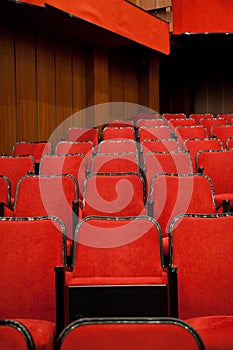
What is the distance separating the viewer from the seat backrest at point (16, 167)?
132 cm

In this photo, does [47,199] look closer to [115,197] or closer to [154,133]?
[115,197]

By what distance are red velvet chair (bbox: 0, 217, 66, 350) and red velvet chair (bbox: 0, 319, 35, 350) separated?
0.29m

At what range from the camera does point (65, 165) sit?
51.7 inches

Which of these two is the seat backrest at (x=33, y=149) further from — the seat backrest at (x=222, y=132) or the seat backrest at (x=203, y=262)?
the seat backrest at (x=203, y=262)

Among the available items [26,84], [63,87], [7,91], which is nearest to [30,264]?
[7,91]

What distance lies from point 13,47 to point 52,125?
0.49 m

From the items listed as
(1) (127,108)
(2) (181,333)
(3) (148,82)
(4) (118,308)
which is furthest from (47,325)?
(3) (148,82)

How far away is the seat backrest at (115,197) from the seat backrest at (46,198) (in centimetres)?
4

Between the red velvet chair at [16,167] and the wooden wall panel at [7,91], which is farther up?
the wooden wall panel at [7,91]

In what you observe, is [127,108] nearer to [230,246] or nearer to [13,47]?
[13,47]

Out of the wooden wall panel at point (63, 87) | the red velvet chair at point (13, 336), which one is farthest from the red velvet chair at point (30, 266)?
the wooden wall panel at point (63, 87)

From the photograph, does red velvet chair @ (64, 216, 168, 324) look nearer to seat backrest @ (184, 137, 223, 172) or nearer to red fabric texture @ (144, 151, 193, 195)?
red fabric texture @ (144, 151, 193, 195)

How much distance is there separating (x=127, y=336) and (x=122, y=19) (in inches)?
99.0

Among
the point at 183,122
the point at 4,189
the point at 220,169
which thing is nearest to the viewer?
the point at 4,189
